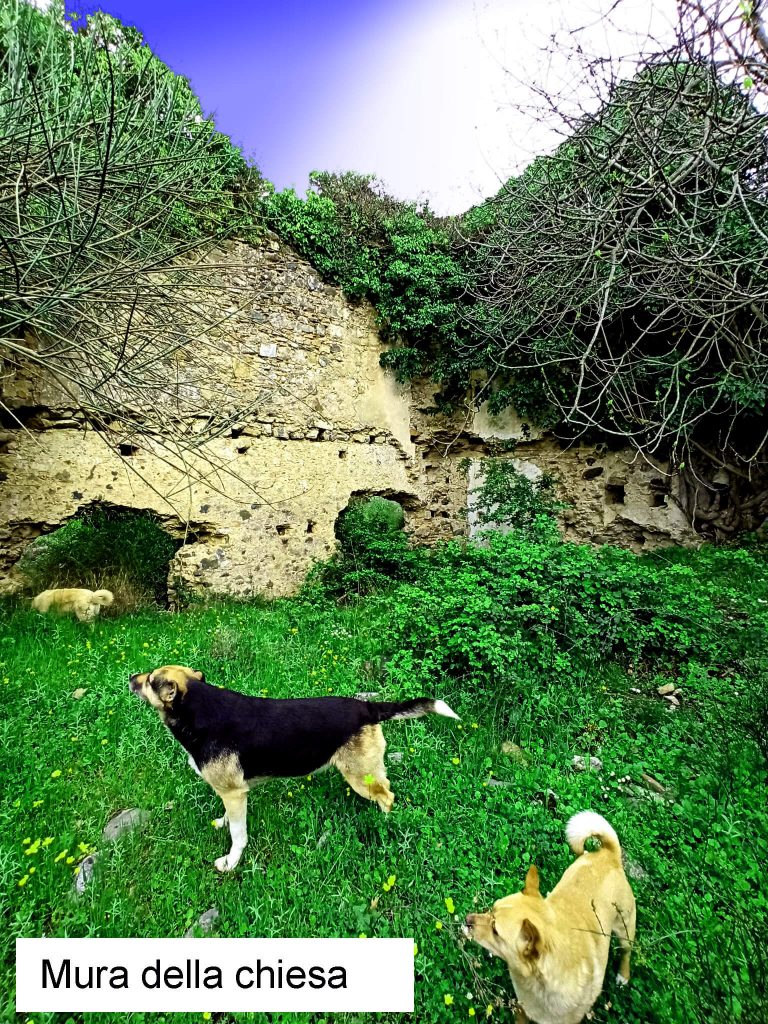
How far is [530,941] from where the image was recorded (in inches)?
57.0

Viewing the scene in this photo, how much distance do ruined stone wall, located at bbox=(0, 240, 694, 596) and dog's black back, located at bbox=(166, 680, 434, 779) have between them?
2.70 m

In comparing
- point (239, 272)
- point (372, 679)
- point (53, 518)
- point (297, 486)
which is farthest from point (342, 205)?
point (372, 679)

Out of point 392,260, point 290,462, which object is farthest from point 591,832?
point 392,260

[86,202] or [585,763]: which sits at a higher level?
[86,202]

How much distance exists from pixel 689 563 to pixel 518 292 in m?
4.89

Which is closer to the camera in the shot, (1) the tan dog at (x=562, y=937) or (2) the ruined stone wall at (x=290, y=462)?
(1) the tan dog at (x=562, y=937)

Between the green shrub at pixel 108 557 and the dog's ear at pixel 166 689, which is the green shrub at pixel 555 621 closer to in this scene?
the dog's ear at pixel 166 689

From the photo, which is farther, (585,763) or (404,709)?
(585,763)

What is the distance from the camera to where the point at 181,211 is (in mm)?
5543

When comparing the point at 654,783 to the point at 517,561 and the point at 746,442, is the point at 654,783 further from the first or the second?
the point at 746,442

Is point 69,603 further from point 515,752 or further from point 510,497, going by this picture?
point 510,497

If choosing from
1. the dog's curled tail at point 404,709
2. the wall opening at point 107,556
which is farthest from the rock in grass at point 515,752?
the wall opening at point 107,556

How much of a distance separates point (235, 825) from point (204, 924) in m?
0.36

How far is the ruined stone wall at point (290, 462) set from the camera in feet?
17.6
